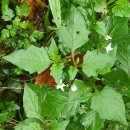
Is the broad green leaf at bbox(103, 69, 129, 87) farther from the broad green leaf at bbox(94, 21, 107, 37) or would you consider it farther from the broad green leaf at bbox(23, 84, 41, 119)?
the broad green leaf at bbox(23, 84, 41, 119)

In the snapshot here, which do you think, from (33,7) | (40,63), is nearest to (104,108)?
(40,63)

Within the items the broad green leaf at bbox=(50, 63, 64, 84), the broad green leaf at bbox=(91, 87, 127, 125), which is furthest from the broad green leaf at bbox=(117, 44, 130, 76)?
the broad green leaf at bbox=(50, 63, 64, 84)

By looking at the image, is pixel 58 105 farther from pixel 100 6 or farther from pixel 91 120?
pixel 100 6

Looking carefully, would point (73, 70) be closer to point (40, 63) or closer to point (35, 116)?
point (40, 63)

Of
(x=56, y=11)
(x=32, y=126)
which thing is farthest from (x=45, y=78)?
(x=32, y=126)

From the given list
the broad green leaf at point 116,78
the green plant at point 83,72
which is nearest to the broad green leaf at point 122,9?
the green plant at point 83,72

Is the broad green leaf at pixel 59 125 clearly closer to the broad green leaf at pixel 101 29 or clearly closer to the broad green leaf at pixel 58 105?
the broad green leaf at pixel 58 105
